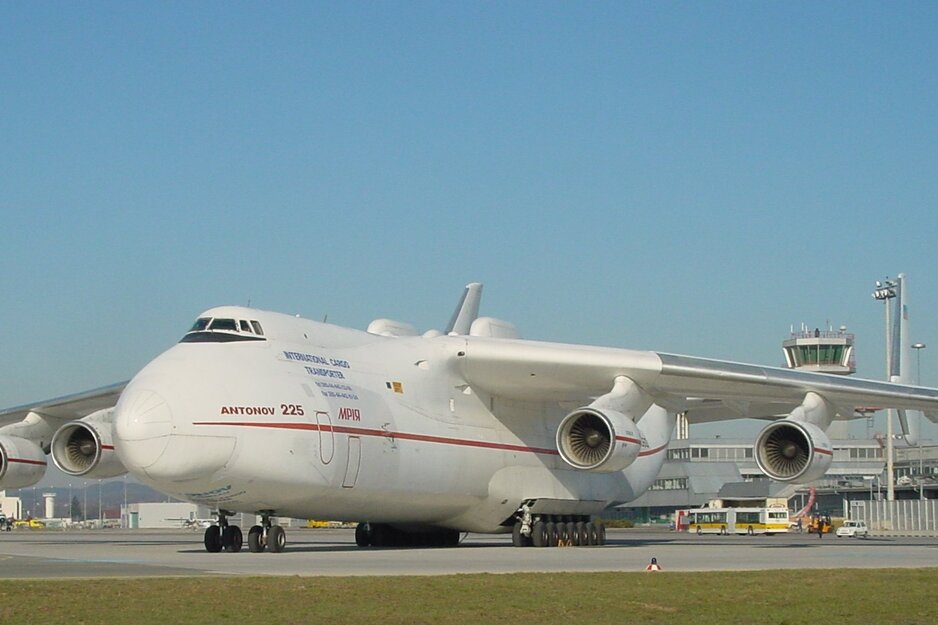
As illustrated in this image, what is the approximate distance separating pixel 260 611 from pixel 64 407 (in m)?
17.5

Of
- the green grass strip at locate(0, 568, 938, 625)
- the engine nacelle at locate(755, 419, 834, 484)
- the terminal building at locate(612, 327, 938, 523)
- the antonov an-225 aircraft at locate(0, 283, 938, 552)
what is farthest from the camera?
the terminal building at locate(612, 327, 938, 523)

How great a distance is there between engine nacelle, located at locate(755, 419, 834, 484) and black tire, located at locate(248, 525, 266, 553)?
831 cm

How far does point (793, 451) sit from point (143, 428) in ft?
36.0

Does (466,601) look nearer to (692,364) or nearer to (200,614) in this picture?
(200,614)

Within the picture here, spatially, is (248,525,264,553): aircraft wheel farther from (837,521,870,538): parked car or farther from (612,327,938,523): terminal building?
(612,327,938,523): terminal building

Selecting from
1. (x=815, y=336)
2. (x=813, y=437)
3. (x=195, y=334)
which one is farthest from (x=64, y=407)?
(x=815, y=336)

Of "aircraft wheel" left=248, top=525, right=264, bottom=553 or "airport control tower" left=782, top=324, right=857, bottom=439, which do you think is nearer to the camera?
"aircraft wheel" left=248, top=525, right=264, bottom=553

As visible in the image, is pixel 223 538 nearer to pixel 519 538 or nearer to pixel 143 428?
pixel 143 428

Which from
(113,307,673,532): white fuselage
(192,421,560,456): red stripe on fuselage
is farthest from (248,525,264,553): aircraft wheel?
(192,421,560,456): red stripe on fuselage

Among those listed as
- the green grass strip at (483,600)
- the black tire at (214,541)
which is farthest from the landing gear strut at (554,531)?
the green grass strip at (483,600)

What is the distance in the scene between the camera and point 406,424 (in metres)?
22.4

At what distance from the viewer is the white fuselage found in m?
19.0

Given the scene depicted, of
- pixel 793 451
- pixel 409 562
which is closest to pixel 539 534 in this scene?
pixel 793 451

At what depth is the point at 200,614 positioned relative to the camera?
10.2 metres
